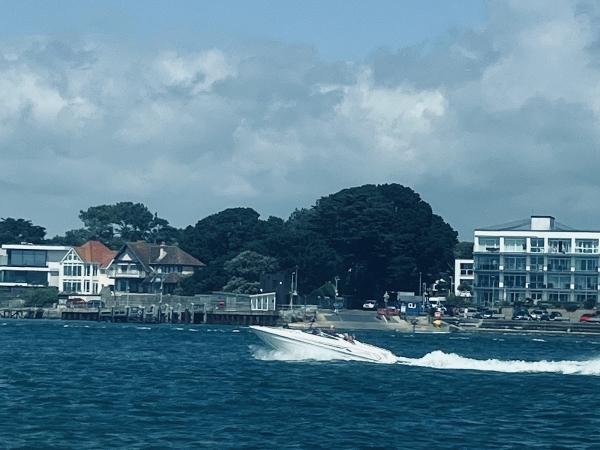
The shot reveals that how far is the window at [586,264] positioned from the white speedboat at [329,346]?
301ft

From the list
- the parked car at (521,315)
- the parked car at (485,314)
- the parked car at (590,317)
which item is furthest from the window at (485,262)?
the parked car at (590,317)

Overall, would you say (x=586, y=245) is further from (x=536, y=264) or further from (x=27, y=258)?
(x=27, y=258)

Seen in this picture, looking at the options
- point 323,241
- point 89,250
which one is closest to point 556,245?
point 323,241

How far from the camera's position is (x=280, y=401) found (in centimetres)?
4397

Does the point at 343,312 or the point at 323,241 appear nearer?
the point at 343,312

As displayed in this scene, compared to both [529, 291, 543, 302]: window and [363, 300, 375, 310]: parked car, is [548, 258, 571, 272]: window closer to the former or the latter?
[529, 291, 543, 302]: window

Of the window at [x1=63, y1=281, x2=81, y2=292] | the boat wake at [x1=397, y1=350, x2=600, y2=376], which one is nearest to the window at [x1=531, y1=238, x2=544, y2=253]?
the window at [x1=63, y1=281, x2=81, y2=292]

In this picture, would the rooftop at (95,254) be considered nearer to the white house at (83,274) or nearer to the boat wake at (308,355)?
the white house at (83,274)

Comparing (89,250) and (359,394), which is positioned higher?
(89,250)

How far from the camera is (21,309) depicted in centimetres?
14625

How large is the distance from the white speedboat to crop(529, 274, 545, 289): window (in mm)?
91619

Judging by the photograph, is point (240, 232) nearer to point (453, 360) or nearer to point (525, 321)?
point (525, 321)

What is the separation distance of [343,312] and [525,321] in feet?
69.7

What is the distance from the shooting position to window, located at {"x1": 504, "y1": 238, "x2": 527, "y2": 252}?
15062 centimetres
